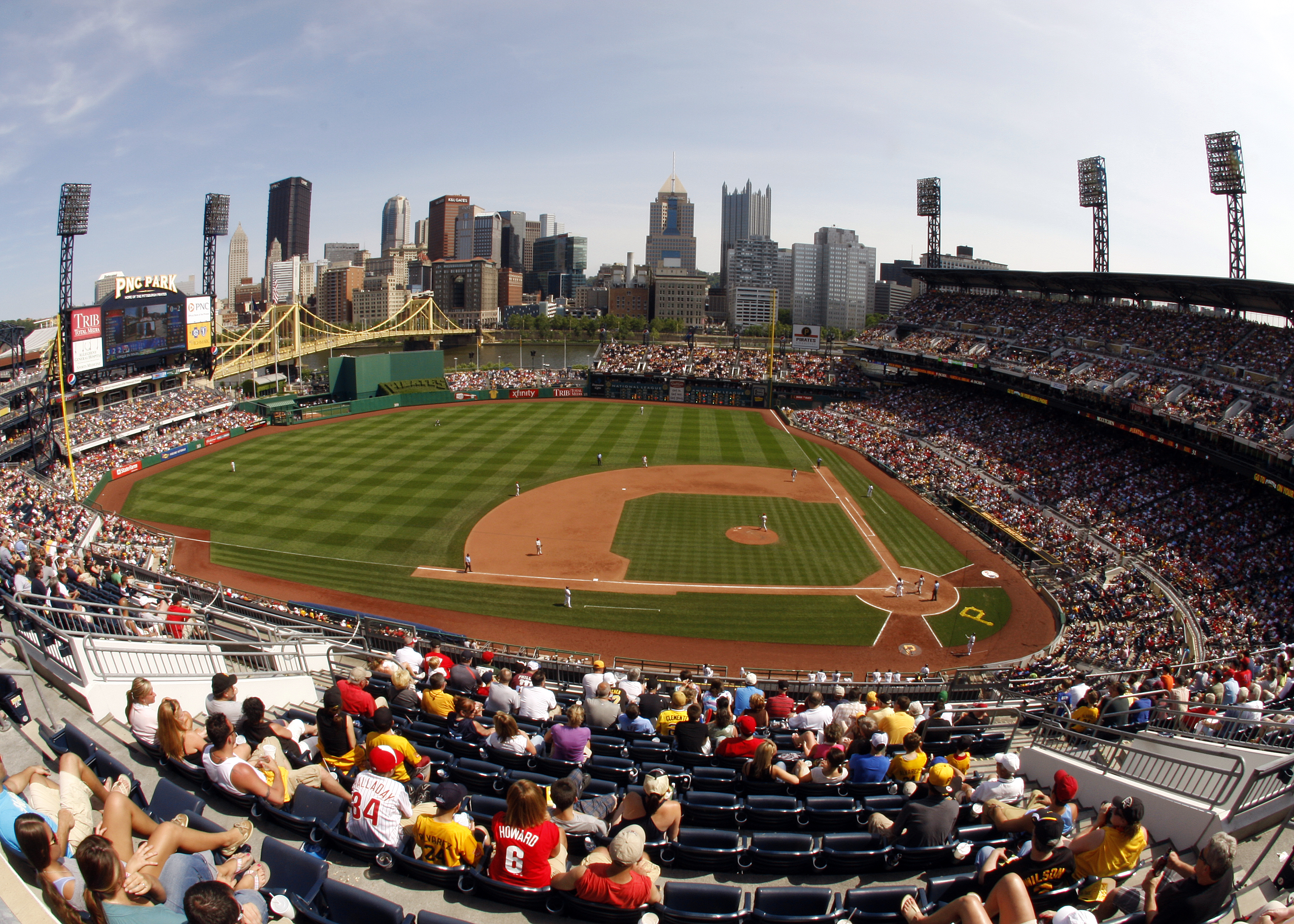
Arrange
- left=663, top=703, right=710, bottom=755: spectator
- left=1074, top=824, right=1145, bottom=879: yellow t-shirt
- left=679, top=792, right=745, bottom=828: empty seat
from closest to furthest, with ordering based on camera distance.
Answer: left=1074, top=824, right=1145, bottom=879: yellow t-shirt
left=679, top=792, right=745, bottom=828: empty seat
left=663, top=703, right=710, bottom=755: spectator

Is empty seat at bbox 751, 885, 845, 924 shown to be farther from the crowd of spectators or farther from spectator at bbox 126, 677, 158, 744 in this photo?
the crowd of spectators

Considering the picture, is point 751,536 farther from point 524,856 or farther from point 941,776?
point 524,856

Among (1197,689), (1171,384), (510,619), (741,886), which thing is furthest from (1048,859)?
(1171,384)

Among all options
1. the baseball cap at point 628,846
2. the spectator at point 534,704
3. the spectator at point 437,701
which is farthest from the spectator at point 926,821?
the spectator at point 437,701

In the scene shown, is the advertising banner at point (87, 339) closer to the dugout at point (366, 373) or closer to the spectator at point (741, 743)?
the dugout at point (366, 373)

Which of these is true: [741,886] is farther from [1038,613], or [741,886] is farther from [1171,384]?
[1171,384]

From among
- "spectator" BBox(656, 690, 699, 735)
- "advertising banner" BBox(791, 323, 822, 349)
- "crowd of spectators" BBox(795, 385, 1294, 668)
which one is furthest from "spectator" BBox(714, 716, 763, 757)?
"advertising banner" BBox(791, 323, 822, 349)
